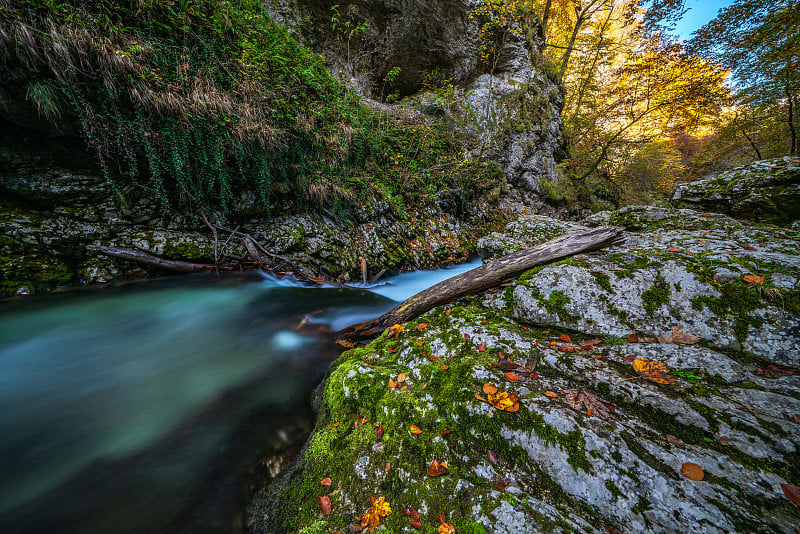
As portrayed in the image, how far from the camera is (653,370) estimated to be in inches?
67.8

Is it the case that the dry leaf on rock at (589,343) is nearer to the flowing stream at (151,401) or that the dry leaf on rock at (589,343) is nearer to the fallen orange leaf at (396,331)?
the fallen orange leaf at (396,331)

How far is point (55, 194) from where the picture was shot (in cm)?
439

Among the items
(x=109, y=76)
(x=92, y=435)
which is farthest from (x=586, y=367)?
(x=109, y=76)

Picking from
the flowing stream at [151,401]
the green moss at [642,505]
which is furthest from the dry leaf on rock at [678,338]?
the flowing stream at [151,401]

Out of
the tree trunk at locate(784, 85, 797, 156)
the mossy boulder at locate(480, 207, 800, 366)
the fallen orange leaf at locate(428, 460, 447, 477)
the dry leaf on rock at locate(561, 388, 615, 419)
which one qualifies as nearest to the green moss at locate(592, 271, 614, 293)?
the mossy boulder at locate(480, 207, 800, 366)

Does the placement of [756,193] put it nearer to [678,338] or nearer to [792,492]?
[678,338]

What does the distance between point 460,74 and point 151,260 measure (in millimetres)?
12569

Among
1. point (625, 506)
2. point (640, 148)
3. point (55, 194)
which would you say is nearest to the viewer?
point (625, 506)

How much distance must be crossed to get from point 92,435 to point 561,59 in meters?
19.1

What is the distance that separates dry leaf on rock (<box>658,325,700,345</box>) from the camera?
191 cm

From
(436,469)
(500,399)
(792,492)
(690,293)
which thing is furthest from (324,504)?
(690,293)

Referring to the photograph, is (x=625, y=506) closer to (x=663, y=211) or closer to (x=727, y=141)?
(x=663, y=211)

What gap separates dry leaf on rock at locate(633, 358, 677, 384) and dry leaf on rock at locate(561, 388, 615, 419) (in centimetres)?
40

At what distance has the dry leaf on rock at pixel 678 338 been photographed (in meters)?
1.91
